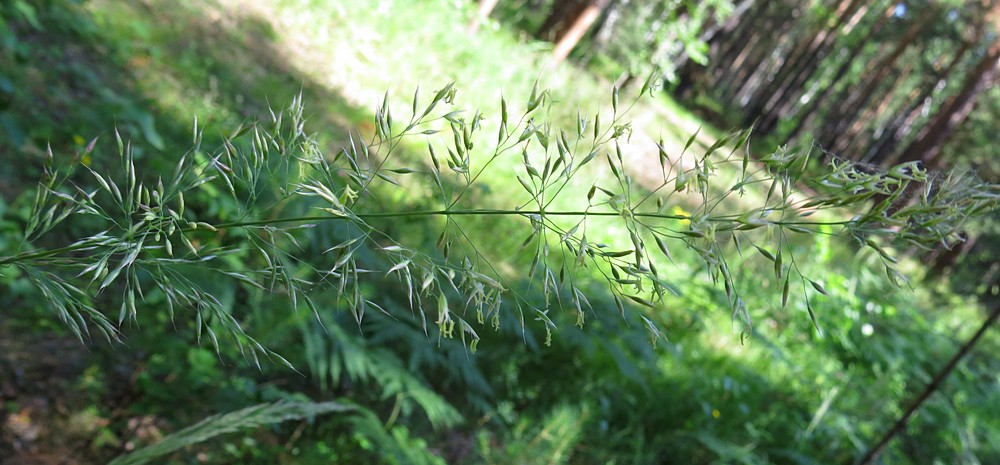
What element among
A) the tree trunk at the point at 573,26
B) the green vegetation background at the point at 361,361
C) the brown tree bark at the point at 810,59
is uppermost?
the brown tree bark at the point at 810,59

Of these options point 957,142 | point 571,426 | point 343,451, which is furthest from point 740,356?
point 957,142

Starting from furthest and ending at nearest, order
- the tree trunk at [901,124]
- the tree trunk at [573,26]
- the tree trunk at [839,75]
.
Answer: the tree trunk at [901,124]
the tree trunk at [839,75]
the tree trunk at [573,26]

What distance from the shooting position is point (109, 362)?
3.48 metres

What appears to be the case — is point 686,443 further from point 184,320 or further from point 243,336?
point 243,336

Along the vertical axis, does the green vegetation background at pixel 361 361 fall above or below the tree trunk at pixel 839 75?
below

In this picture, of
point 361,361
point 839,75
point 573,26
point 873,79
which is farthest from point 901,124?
point 361,361

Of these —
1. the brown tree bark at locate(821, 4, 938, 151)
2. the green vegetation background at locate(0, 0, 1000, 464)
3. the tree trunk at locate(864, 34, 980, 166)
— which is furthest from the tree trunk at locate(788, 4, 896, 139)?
the green vegetation background at locate(0, 0, 1000, 464)

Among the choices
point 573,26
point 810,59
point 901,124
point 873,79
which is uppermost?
point 873,79

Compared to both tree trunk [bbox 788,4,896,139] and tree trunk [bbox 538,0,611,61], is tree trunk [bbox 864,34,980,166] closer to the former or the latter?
tree trunk [bbox 788,4,896,139]

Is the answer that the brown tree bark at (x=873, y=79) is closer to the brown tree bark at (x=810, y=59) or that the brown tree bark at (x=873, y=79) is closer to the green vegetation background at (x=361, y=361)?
the brown tree bark at (x=810, y=59)

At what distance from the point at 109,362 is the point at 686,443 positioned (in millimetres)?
3214

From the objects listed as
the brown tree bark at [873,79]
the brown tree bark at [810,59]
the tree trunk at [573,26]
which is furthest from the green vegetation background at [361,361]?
the brown tree bark at [810,59]

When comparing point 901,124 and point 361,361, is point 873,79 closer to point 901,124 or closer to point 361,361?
point 901,124

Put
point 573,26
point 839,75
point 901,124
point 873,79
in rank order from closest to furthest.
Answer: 1. point 573,26
2. point 873,79
3. point 839,75
4. point 901,124
